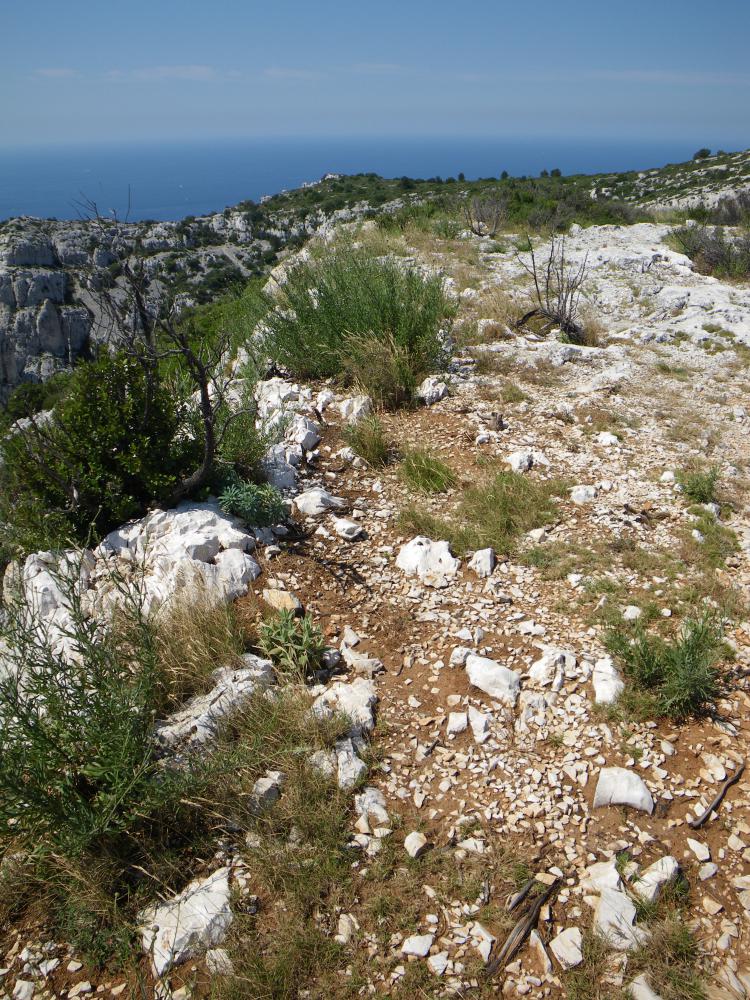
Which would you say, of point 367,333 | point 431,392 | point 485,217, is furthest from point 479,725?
point 485,217

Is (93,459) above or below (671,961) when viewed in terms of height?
above

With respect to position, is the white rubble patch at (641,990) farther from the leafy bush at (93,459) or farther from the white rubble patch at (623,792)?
the leafy bush at (93,459)

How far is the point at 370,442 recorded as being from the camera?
17.9 feet

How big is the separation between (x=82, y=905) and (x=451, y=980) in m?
1.46

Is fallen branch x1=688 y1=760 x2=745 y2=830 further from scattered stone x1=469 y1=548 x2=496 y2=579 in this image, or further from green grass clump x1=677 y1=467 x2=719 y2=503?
green grass clump x1=677 y1=467 x2=719 y2=503

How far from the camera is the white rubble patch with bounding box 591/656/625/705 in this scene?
3068 mm

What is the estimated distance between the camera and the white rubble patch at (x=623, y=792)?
2594 mm

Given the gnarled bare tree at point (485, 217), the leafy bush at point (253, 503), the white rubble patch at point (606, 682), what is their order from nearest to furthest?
1. the white rubble patch at point (606, 682)
2. the leafy bush at point (253, 503)
3. the gnarled bare tree at point (485, 217)

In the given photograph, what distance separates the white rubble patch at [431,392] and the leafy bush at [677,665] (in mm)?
3752

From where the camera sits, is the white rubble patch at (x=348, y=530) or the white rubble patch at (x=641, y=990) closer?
the white rubble patch at (x=641, y=990)

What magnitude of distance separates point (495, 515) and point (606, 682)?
1652 millimetres

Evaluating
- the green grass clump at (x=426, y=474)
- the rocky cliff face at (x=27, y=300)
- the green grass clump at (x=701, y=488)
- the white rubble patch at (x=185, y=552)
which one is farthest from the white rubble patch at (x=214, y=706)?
the rocky cliff face at (x=27, y=300)

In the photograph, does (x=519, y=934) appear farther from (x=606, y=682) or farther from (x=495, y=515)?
(x=495, y=515)

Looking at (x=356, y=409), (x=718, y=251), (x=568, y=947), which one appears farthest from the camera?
(x=718, y=251)
